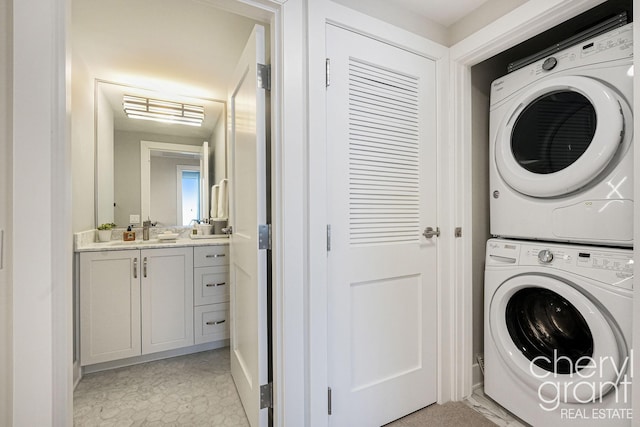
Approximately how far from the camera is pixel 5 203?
0.82 m

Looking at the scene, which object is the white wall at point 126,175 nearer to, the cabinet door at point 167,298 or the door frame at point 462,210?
the cabinet door at point 167,298

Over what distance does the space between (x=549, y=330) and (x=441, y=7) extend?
175cm

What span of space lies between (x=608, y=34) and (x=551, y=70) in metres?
0.21

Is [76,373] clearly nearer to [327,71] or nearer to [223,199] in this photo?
[223,199]

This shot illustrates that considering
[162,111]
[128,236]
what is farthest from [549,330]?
[162,111]

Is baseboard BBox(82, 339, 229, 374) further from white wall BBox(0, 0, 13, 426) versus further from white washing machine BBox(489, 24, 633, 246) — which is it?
white washing machine BBox(489, 24, 633, 246)

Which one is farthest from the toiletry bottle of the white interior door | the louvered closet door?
the louvered closet door

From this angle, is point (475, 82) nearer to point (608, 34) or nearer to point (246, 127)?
point (608, 34)

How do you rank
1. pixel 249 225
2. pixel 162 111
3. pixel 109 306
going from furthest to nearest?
pixel 162 111
pixel 109 306
pixel 249 225

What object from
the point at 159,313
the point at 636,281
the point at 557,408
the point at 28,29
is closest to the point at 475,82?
the point at 636,281

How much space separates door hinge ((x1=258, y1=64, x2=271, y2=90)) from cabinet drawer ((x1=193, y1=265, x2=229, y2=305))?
160 cm

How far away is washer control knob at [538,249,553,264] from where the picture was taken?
128 centimetres

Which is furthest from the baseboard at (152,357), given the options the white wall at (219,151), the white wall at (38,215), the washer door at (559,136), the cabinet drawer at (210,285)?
the washer door at (559,136)

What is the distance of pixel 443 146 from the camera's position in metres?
1.61
